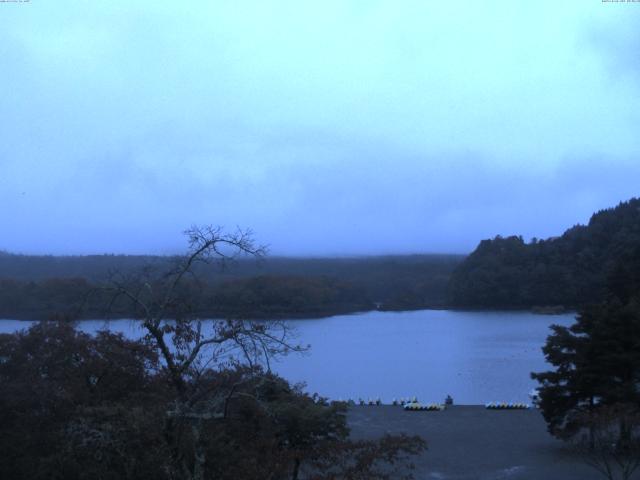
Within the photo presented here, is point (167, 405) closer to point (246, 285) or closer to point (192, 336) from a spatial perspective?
point (192, 336)

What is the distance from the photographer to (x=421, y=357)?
3075 centimetres

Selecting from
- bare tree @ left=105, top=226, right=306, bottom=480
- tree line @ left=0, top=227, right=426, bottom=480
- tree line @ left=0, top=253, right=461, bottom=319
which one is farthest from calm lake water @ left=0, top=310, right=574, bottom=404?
bare tree @ left=105, top=226, right=306, bottom=480

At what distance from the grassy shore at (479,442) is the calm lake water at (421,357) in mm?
2914

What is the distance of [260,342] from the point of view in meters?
4.32

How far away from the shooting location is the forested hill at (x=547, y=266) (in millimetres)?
45719

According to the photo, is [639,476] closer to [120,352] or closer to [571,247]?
[120,352]

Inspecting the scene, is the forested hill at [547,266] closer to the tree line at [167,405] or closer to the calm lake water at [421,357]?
the calm lake water at [421,357]

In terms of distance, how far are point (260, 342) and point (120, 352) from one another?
3785mm

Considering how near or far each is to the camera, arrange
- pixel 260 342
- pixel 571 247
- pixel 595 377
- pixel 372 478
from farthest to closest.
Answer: pixel 571 247
pixel 595 377
pixel 372 478
pixel 260 342

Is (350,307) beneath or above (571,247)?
beneath

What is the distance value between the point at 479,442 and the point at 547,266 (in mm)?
36575

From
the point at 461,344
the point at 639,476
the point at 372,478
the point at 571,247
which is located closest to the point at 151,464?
the point at 372,478

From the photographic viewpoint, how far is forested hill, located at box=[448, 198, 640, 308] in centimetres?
4572

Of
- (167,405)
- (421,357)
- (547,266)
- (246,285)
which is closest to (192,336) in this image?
(167,405)
